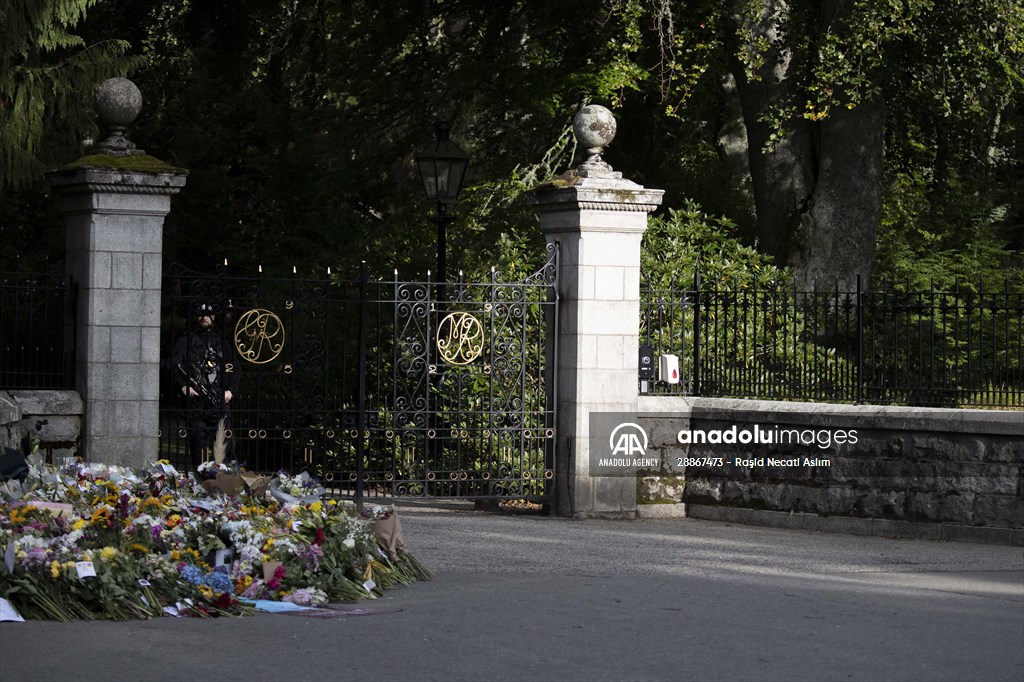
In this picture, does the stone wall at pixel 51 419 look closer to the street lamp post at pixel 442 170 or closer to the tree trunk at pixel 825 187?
the street lamp post at pixel 442 170

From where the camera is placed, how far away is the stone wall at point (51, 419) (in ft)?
37.3

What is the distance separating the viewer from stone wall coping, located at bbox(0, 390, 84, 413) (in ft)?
37.3

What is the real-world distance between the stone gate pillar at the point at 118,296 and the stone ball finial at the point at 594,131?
3.38 metres

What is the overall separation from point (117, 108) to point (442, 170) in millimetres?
3395

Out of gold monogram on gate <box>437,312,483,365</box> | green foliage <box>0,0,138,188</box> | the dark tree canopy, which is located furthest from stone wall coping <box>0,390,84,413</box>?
green foliage <box>0,0,138,188</box>

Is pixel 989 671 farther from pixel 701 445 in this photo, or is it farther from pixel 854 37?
pixel 854 37

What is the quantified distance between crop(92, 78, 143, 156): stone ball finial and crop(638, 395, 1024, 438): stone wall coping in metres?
4.78

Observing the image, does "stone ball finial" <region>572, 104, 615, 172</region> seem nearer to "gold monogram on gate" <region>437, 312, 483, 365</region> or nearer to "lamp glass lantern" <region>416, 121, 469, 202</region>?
"gold monogram on gate" <region>437, 312, 483, 365</region>

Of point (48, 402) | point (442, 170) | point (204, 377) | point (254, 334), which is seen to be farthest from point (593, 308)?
point (48, 402)

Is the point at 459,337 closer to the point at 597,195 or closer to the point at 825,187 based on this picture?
the point at 597,195

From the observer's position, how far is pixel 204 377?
40.6 feet

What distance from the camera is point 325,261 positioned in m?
22.7

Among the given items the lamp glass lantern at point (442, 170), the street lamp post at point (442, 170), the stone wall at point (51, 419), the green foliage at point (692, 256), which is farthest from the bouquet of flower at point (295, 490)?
the green foliage at point (692, 256)

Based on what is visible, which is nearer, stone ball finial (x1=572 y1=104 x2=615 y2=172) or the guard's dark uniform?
the guard's dark uniform
